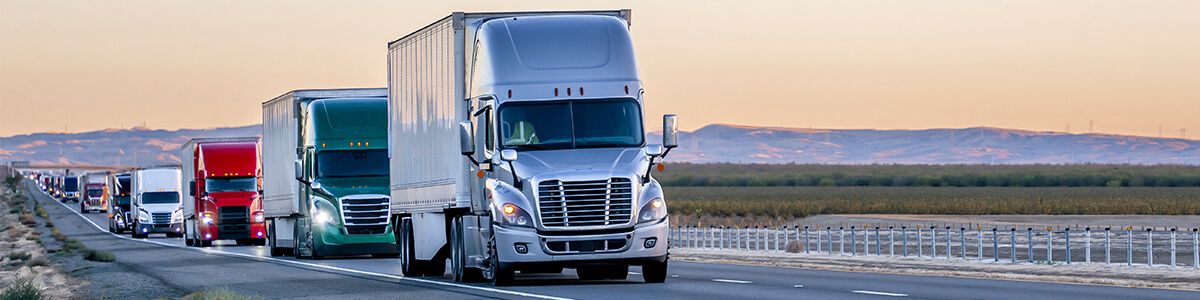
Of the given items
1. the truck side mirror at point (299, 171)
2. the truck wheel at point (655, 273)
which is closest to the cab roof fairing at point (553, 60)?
the truck wheel at point (655, 273)

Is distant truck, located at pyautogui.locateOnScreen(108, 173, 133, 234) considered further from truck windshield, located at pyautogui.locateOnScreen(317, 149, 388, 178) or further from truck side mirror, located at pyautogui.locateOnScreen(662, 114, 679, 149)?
Answer: truck side mirror, located at pyautogui.locateOnScreen(662, 114, 679, 149)

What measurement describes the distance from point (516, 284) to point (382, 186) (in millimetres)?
13260

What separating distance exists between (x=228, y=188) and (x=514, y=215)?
102 feet

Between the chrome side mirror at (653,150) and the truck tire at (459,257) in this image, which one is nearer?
the chrome side mirror at (653,150)

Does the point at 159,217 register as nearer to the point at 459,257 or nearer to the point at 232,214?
the point at 232,214

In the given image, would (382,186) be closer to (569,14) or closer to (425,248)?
(425,248)

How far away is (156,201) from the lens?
246 feet

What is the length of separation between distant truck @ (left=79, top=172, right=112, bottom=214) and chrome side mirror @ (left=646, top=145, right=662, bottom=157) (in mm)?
111636

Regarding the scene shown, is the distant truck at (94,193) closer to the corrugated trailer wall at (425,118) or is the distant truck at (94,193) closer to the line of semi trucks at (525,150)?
the corrugated trailer wall at (425,118)

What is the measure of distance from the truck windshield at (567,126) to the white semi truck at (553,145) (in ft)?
0.05

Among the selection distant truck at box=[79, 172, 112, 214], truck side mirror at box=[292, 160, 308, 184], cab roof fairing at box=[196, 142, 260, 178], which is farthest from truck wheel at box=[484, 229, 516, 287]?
distant truck at box=[79, 172, 112, 214]

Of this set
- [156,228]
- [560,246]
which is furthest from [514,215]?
[156,228]

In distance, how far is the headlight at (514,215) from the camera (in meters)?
27.4

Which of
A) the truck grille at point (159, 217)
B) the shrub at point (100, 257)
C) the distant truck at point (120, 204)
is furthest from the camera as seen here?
the distant truck at point (120, 204)
